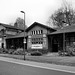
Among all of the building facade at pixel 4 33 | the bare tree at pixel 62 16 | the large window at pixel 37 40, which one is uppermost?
the bare tree at pixel 62 16

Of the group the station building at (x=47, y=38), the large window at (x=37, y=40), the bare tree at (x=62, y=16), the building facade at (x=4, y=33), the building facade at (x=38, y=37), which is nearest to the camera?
the station building at (x=47, y=38)

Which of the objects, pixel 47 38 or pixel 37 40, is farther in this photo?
pixel 37 40

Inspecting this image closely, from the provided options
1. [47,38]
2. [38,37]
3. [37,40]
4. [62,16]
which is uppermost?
[62,16]

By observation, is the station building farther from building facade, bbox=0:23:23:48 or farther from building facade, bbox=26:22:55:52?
building facade, bbox=0:23:23:48

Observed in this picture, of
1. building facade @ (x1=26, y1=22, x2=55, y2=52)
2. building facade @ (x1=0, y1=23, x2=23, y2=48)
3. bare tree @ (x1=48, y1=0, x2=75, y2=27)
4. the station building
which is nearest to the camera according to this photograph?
the station building

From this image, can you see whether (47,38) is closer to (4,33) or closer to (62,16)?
(4,33)

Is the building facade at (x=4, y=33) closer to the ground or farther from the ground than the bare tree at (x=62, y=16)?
closer to the ground

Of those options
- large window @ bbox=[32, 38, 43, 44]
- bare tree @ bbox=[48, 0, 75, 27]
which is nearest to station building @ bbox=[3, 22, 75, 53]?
large window @ bbox=[32, 38, 43, 44]

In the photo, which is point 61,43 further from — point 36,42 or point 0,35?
point 0,35

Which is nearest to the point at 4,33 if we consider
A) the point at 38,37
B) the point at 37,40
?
the point at 37,40

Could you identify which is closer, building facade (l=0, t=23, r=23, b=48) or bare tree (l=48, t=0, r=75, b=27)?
building facade (l=0, t=23, r=23, b=48)

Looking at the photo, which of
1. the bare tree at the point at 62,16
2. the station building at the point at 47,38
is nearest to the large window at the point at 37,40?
the station building at the point at 47,38

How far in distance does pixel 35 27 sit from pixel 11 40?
11277 mm

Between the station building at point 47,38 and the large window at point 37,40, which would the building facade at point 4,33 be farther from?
the large window at point 37,40
